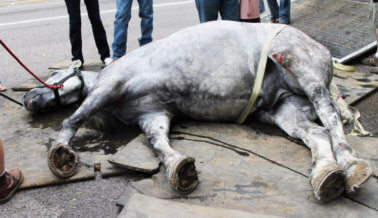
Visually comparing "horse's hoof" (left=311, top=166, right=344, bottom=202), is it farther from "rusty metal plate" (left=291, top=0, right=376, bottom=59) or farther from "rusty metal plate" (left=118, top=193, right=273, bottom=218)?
"rusty metal plate" (left=291, top=0, right=376, bottom=59)

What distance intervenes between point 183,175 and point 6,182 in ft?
3.74

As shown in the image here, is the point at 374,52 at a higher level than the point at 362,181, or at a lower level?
lower

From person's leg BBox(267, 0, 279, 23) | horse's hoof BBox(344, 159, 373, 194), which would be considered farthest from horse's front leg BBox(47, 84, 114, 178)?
person's leg BBox(267, 0, 279, 23)

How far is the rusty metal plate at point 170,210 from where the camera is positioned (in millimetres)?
2139

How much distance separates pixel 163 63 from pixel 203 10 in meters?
1.76

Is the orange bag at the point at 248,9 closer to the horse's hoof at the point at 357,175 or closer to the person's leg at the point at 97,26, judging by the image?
the person's leg at the point at 97,26

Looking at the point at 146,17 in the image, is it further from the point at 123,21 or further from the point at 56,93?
the point at 56,93

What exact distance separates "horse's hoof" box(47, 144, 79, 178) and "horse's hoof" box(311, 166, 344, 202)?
154cm

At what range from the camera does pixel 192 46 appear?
319cm

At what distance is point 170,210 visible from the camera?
7.15ft

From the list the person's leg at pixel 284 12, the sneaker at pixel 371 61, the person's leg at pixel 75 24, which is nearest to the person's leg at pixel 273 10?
the person's leg at pixel 284 12

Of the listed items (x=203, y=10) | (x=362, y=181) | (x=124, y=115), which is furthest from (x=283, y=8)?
(x=362, y=181)

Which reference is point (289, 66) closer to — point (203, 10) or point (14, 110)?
point (203, 10)

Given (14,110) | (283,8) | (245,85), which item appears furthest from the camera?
(283,8)
